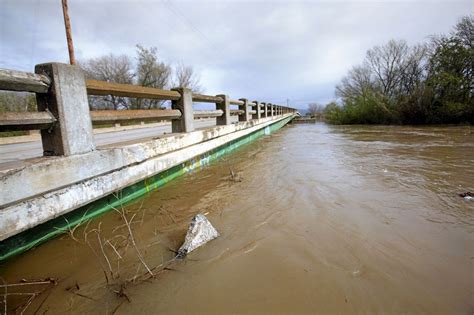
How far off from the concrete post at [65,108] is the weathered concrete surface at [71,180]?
0.55 feet

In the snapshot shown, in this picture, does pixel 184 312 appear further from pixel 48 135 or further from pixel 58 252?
pixel 48 135

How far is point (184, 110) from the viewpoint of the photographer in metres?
4.39

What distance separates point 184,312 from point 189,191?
2.34 metres

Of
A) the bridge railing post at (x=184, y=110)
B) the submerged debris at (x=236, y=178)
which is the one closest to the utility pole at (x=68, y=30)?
the bridge railing post at (x=184, y=110)


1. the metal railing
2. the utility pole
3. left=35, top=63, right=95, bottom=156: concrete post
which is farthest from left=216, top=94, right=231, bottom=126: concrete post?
the utility pole

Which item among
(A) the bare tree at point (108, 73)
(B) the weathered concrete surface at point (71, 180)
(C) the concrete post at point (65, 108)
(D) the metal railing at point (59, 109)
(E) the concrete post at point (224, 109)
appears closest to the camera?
(B) the weathered concrete surface at point (71, 180)

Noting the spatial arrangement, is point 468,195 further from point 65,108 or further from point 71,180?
point 65,108

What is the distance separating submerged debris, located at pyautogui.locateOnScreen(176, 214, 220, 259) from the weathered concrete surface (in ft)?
3.88

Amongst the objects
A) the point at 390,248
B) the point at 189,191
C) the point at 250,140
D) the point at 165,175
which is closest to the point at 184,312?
the point at 390,248

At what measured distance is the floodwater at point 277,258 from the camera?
4.74ft

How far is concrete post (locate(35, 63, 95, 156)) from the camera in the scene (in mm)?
2158

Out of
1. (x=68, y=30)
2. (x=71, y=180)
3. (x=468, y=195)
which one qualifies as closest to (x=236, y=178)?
(x=71, y=180)

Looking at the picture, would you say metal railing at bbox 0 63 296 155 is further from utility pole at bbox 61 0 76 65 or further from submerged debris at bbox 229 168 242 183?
utility pole at bbox 61 0 76 65

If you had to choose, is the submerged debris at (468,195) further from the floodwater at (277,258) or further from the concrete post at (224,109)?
the concrete post at (224,109)
